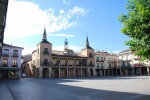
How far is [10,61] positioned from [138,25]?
35.9 metres

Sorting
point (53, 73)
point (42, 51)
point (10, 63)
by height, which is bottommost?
point (53, 73)

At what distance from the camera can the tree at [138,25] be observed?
24.3ft

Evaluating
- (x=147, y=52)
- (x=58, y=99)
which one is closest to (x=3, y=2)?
(x=58, y=99)

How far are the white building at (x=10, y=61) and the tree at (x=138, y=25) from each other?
1321 inches

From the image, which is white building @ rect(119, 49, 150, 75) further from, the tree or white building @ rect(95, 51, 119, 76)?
the tree

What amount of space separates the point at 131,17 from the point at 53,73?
39.2m

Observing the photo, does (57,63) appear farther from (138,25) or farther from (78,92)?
(138,25)

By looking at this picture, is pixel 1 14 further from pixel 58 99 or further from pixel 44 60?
pixel 44 60

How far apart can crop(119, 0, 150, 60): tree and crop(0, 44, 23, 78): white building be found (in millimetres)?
33545

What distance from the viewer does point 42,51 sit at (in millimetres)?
44500

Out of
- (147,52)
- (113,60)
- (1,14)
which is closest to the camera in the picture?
(1,14)

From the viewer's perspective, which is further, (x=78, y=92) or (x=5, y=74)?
(x=5, y=74)

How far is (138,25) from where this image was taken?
7.84 m

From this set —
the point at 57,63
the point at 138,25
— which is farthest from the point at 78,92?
the point at 57,63
